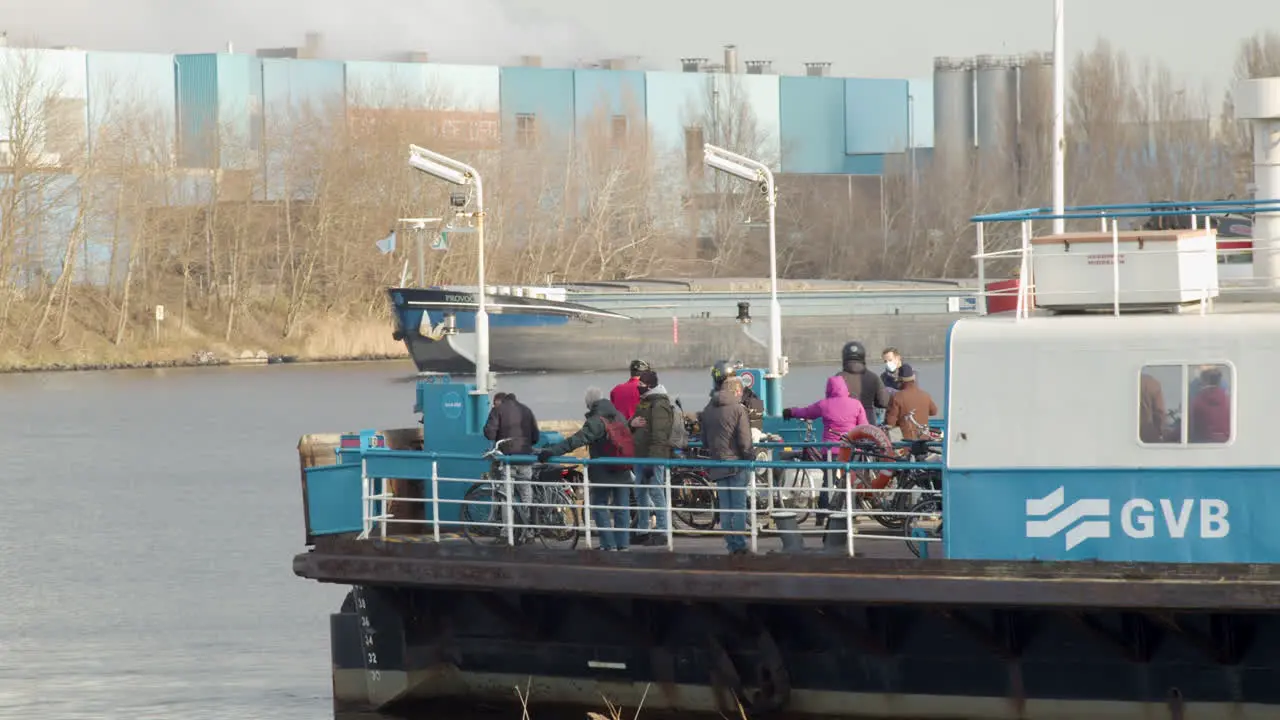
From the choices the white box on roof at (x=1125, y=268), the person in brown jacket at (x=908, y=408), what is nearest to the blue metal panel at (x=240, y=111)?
the person in brown jacket at (x=908, y=408)

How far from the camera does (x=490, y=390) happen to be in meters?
18.0

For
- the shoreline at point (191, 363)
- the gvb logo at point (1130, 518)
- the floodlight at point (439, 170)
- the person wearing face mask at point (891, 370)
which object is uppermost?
the floodlight at point (439, 170)

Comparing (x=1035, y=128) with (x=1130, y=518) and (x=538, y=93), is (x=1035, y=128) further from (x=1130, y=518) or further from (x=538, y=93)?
(x=1130, y=518)

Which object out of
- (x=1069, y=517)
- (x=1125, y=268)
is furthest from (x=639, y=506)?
(x=1125, y=268)

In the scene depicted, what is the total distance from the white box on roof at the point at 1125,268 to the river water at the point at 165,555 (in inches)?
288

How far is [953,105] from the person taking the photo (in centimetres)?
9506

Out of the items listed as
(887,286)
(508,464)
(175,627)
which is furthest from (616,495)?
(887,286)

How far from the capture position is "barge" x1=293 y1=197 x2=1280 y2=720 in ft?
42.7

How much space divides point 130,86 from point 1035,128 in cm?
4120

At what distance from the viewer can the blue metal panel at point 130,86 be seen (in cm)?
8156

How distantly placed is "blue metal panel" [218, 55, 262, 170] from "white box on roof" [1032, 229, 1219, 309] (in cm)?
7040

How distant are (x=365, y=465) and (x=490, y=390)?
3057 millimetres

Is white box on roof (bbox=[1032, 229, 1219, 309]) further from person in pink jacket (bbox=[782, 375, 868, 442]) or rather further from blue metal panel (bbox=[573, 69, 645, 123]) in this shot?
blue metal panel (bbox=[573, 69, 645, 123])

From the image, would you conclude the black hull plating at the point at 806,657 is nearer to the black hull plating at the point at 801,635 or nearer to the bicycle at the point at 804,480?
the black hull plating at the point at 801,635
